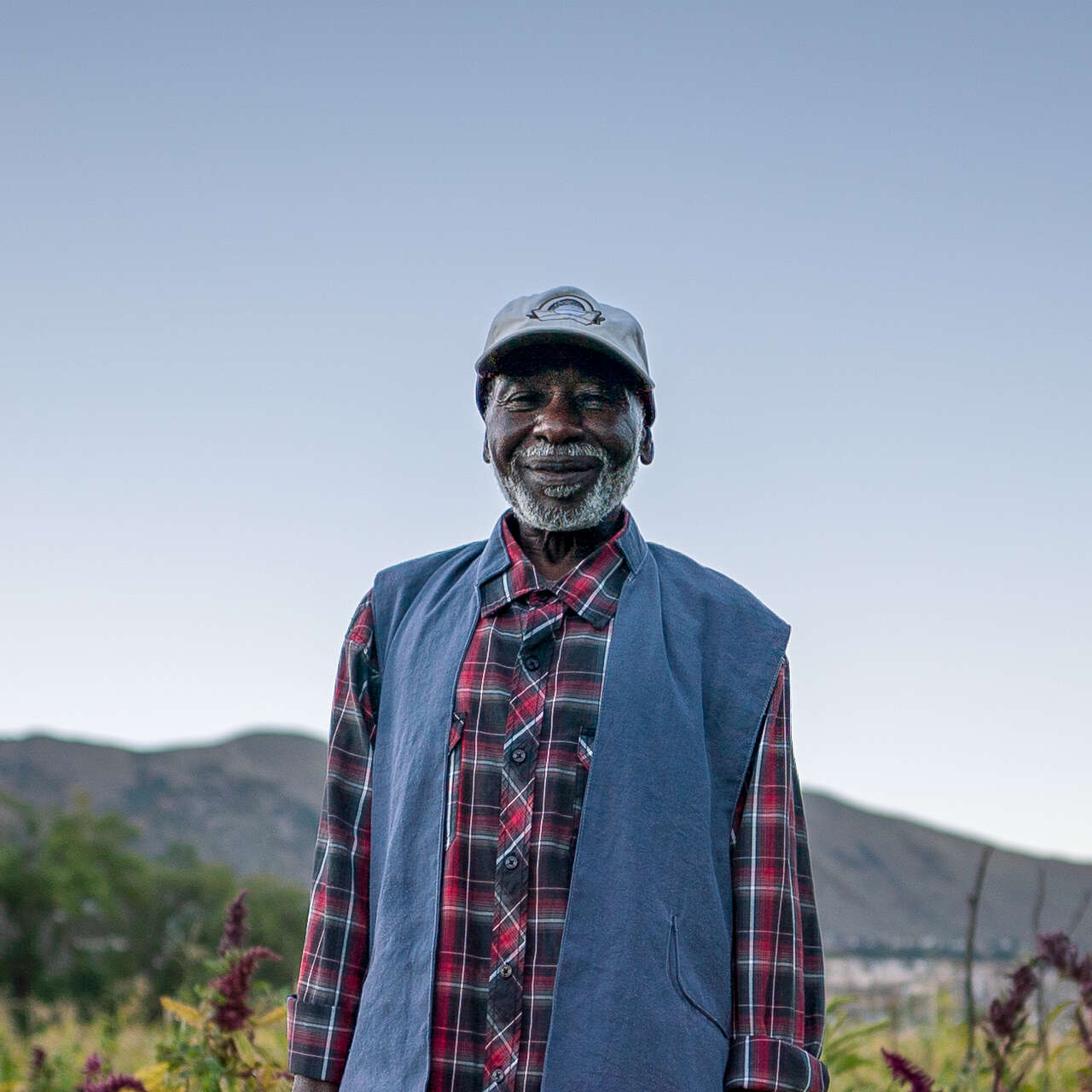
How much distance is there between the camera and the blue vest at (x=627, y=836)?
2012mm

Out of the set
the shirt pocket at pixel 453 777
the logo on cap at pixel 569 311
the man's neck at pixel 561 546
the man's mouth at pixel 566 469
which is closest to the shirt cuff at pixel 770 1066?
the shirt pocket at pixel 453 777

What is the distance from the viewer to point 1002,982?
3402 mm

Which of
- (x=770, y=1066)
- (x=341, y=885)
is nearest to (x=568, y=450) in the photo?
(x=341, y=885)

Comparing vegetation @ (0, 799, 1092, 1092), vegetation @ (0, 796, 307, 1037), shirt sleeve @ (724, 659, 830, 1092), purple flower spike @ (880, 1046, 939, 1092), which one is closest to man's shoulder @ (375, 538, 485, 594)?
shirt sleeve @ (724, 659, 830, 1092)

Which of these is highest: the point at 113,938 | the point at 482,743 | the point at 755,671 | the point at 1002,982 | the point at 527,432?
the point at 527,432

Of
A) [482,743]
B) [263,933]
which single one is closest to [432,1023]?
[482,743]

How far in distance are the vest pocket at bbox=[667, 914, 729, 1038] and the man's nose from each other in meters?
0.87

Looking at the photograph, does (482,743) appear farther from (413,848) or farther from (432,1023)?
(432,1023)

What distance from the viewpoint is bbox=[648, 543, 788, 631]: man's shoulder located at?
8.04 ft

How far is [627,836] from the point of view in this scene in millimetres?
2111

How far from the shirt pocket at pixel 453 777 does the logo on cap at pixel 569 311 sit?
77cm

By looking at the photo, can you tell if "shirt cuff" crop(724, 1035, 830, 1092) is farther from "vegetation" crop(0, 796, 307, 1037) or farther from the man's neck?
"vegetation" crop(0, 796, 307, 1037)

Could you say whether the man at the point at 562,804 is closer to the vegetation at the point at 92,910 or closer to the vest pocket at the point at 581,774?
the vest pocket at the point at 581,774

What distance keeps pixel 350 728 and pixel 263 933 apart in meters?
20.0
